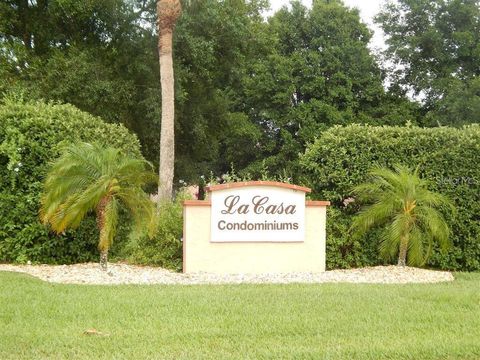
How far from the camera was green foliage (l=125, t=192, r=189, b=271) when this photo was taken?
1078 cm

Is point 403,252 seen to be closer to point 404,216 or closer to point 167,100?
point 404,216

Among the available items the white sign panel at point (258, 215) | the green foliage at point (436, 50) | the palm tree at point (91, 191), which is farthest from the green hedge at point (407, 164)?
the green foliage at point (436, 50)

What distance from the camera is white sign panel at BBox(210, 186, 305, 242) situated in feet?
34.2

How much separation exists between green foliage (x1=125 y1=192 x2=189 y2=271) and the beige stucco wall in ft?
1.79

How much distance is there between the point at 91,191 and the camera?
30.5ft

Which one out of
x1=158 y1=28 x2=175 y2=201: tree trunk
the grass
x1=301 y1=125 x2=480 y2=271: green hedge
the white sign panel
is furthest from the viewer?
x1=158 y1=28 x2=175 y2=201: tree trunk

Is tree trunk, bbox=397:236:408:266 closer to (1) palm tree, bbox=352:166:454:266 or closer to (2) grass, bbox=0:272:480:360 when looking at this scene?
(1) palm tree, bbox=352:166:454:266

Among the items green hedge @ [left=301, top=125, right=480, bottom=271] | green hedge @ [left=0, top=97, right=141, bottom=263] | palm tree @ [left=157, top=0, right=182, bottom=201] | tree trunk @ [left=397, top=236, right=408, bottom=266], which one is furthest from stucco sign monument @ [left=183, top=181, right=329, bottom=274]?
palm tree @ [left=157, top=0, right=182, bottom=201]

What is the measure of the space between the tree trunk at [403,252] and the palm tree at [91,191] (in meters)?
4.79

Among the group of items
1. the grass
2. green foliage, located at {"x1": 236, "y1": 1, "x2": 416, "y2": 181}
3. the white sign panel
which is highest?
green foliage, located at {"x1": 236, "y1": 1, "x2": 416, "y2": 181}

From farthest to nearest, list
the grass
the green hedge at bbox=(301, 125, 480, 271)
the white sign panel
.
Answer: the green hedge at bbox=(301, 125, 480, 271), the white sign panel, the grass

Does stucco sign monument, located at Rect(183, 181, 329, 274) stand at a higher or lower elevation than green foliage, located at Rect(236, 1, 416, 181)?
lower

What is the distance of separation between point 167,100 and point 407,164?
677 centimetres

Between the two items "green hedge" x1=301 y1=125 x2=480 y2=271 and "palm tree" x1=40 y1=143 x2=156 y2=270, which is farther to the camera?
"green hedge" x1=301 y1=125 x2=480 y2=271
